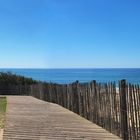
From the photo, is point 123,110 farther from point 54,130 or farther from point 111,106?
point 54,130

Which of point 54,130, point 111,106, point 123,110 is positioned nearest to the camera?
point 123,110

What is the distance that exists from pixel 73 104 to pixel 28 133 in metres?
5.69

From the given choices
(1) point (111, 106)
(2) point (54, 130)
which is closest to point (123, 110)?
(1) point (111, 106)

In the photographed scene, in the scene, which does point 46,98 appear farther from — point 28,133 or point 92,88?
point 28,133

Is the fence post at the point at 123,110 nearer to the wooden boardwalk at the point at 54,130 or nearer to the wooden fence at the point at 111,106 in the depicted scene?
the wooden fence at the point at 111,106

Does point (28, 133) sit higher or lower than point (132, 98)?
lower

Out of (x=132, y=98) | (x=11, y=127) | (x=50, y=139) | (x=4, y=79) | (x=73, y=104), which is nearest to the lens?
(x=132, y=98)

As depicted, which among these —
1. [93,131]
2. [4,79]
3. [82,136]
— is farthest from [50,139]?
[4,79]

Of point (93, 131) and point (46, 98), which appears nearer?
point (93, 131)

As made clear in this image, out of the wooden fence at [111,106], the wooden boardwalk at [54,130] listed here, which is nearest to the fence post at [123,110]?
the wooden fence at [111,106]

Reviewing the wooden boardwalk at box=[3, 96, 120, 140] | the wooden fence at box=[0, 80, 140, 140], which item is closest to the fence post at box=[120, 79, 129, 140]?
the wooden fence at box=[0, 80, 140, 140]

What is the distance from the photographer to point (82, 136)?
8.95 m

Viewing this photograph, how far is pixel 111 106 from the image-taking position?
31.1ft

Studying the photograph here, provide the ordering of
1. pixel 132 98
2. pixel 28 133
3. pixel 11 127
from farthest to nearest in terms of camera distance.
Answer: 1. pixel 11 127
2. pixel 28 133
3. pixel 132 98
